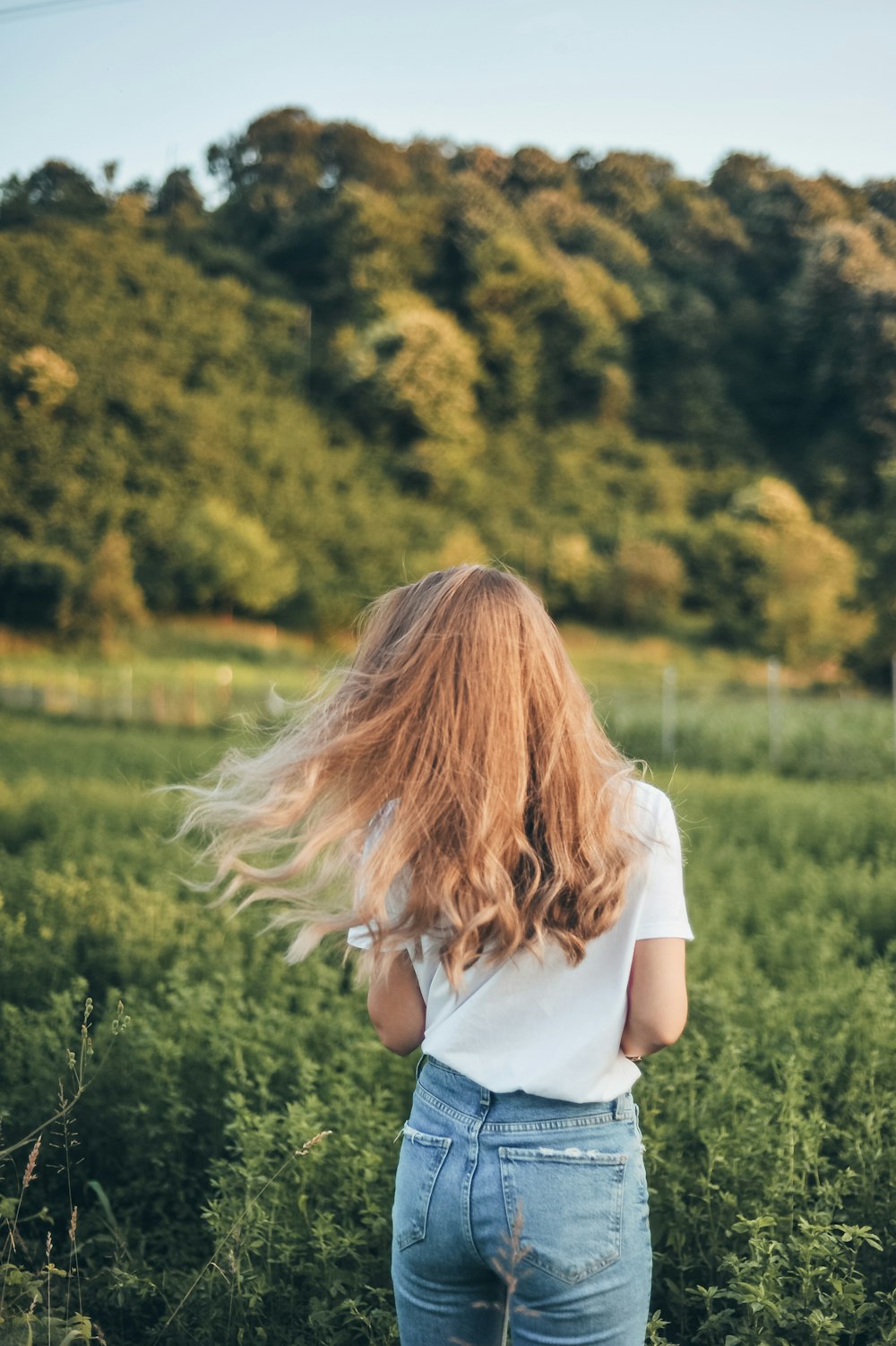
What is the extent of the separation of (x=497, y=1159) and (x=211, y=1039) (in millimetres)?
2560

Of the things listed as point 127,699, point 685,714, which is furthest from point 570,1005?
point 127,699

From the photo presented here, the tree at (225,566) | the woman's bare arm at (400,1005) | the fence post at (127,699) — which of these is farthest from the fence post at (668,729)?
the tree at (225,566)

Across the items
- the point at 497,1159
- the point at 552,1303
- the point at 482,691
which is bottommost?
the point at 552,1303

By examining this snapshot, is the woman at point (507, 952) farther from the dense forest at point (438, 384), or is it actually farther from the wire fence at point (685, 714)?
the dense forest at point (438, 384)

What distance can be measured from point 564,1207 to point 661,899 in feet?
1.50

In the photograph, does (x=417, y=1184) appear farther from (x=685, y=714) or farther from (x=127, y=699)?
(x=127, y=699)

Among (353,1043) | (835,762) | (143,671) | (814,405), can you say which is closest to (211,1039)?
(353,1043)

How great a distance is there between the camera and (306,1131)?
10.2 feet

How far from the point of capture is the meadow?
2646 mm

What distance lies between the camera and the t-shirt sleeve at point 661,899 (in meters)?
1.66

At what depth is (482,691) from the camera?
68.9 inches

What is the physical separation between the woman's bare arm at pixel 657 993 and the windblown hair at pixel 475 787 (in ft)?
0.27

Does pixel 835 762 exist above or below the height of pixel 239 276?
below

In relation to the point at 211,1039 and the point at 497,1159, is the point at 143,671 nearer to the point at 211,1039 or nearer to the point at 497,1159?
the point at 211,1039
